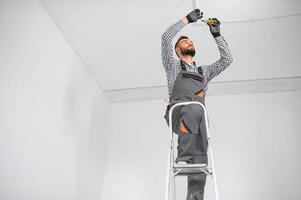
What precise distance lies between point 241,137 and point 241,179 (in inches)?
21.7

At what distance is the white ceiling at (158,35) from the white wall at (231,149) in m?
0.45

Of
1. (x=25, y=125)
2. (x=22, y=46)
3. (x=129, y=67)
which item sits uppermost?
(x=129, y=67)

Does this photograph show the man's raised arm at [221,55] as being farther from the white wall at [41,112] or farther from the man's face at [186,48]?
the white wall at [41,112]

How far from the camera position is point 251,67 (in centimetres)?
351

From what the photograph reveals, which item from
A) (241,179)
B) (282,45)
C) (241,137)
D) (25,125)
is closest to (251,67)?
(282,45)

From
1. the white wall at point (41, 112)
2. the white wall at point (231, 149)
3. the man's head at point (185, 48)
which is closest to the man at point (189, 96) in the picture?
the man's head at point (185, 48)

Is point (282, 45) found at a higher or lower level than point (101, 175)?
higher

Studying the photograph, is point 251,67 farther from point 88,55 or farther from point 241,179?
point 88,55

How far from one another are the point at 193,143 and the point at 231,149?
6.95 feet

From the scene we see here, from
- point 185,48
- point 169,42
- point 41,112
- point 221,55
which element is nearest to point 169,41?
point 169,42

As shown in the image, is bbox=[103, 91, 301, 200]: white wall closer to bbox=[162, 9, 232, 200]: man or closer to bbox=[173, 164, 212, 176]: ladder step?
bbox=[162, 9, 232, 200]: man

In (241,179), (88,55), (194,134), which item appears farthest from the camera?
(241,179)

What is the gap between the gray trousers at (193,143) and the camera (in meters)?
1.78

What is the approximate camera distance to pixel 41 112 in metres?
2.46
